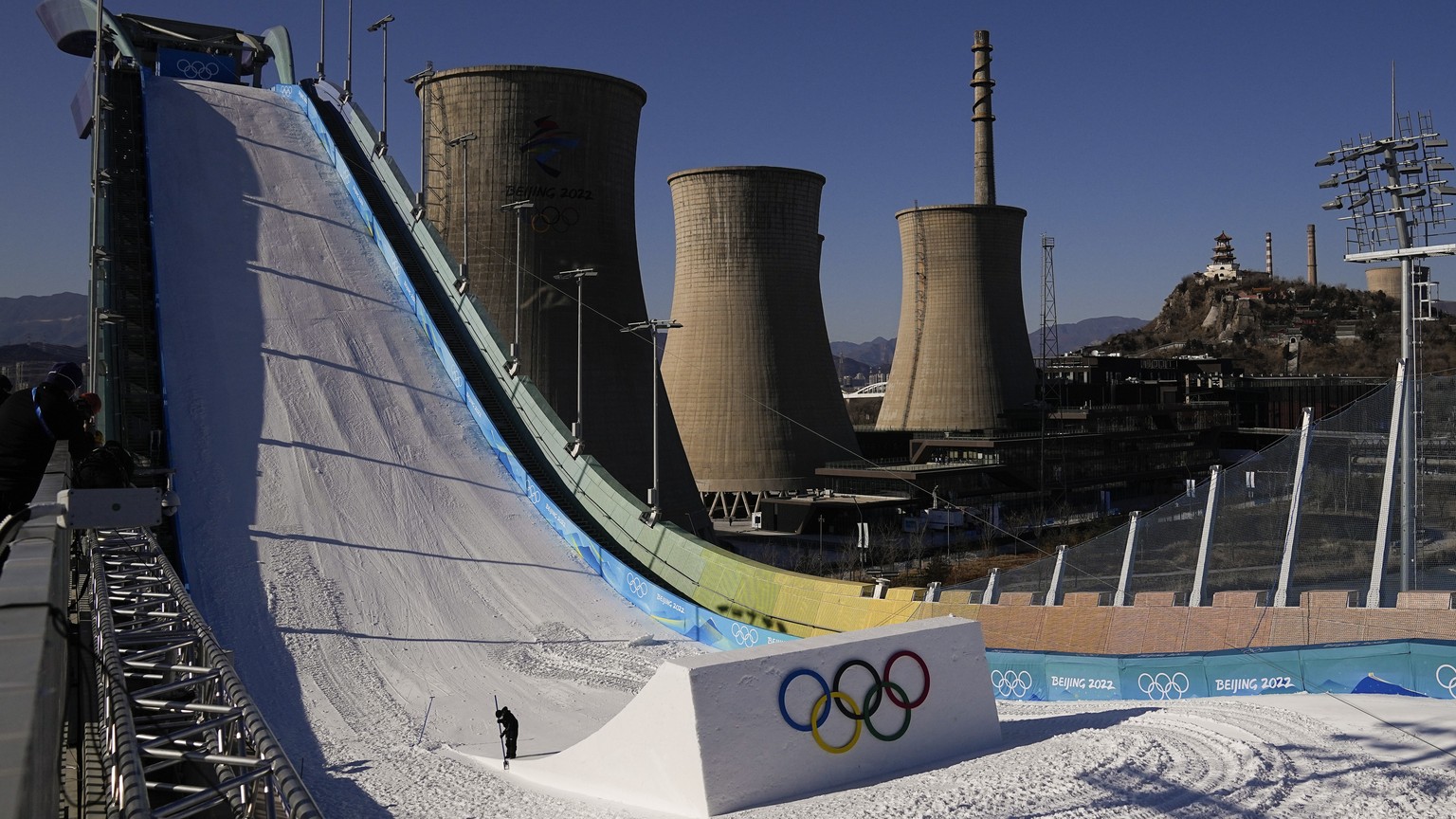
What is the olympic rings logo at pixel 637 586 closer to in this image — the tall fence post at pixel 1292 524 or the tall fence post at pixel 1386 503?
the tall fence post at pixel 1292 524

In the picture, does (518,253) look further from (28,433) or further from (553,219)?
(28,433)

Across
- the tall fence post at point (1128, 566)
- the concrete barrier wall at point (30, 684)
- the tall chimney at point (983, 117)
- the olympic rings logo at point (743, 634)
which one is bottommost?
the olympic rings logo at point (743, 634)

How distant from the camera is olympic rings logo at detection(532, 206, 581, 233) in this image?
A: 26.2m

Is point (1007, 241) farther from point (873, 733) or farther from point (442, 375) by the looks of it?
point (873, 733)

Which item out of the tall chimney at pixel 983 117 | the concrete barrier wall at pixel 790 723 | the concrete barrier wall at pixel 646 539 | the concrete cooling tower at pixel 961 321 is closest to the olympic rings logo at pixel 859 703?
the concrete barrier wall at pixel 790 723

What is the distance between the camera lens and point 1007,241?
44.0 metres

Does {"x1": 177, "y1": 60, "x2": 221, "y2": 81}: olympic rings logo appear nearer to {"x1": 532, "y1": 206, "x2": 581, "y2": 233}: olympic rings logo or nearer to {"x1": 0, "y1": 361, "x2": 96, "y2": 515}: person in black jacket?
{"x1": 532, "y1": 206, "x2": 581, "y2": 233}: olympic rings logo

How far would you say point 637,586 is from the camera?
15.5 m

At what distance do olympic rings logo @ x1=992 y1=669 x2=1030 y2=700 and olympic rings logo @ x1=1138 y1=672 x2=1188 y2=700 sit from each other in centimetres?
126

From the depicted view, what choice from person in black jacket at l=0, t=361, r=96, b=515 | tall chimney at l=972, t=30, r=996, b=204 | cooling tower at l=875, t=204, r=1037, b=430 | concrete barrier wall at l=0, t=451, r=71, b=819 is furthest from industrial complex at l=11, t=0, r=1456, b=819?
tall chimney at l=972, t=30, r=996, b=204

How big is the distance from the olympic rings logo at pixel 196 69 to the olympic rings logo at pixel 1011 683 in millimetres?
26709

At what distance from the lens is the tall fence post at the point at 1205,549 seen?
36.1 feet

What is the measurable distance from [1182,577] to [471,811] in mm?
6961

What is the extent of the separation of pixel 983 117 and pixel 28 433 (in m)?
51.5
